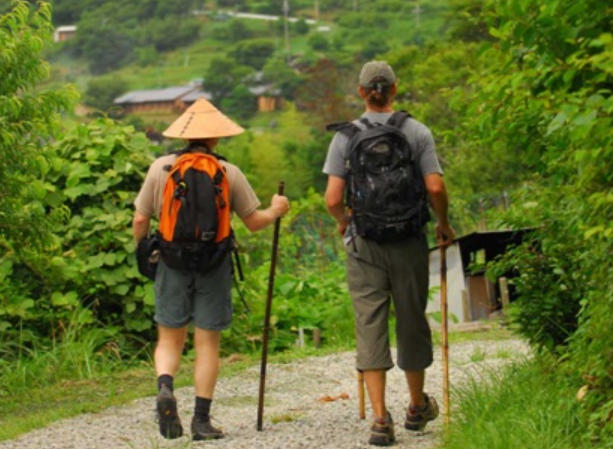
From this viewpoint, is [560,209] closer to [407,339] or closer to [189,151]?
[407,339]

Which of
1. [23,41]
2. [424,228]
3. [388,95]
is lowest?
[424,228]

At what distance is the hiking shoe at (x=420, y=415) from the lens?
29.6ft

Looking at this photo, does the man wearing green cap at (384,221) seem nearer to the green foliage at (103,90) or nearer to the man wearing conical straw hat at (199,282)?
the man wearing conical straw hat at (199,282)

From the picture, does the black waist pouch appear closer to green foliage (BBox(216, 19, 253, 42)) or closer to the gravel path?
the gravel path

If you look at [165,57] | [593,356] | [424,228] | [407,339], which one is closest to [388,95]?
[424,228]

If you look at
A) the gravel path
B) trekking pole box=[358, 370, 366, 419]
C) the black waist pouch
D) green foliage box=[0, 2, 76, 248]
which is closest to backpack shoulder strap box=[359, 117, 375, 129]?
the black waist pouch

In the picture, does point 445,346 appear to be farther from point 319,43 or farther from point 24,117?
point 319,43

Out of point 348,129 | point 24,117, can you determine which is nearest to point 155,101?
point 24,117

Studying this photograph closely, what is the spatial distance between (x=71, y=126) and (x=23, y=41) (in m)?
4.11

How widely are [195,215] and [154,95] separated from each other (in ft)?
499

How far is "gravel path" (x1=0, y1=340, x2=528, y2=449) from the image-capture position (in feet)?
29.6

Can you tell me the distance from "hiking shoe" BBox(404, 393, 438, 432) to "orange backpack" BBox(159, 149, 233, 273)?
139cm

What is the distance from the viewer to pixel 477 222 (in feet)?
94.6

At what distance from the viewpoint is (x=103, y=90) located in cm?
16200
